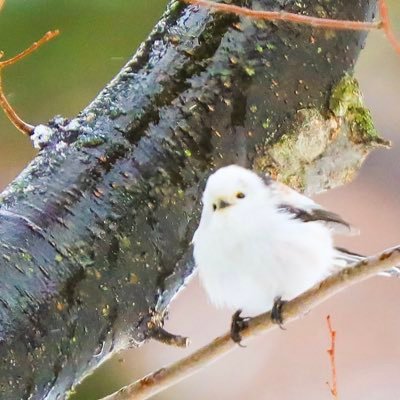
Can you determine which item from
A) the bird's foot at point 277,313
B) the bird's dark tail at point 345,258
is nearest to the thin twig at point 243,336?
the bird's foot at point 277,313

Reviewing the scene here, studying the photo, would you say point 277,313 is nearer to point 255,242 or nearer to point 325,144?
point 255,242

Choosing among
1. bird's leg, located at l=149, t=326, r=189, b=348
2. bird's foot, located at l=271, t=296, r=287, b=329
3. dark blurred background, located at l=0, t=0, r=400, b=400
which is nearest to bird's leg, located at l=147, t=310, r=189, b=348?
bird's leg, located at l=149, t=326, r=189, b=348

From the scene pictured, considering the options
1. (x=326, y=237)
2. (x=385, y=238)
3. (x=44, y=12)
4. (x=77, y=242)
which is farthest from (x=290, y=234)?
(x=385, y=238)

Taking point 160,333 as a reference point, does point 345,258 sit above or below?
above

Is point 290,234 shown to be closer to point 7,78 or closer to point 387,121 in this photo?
point 7,78

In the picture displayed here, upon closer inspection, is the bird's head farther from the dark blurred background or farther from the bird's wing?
the dark blurred background

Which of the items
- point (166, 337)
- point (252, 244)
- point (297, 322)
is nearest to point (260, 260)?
point (252, 244)
